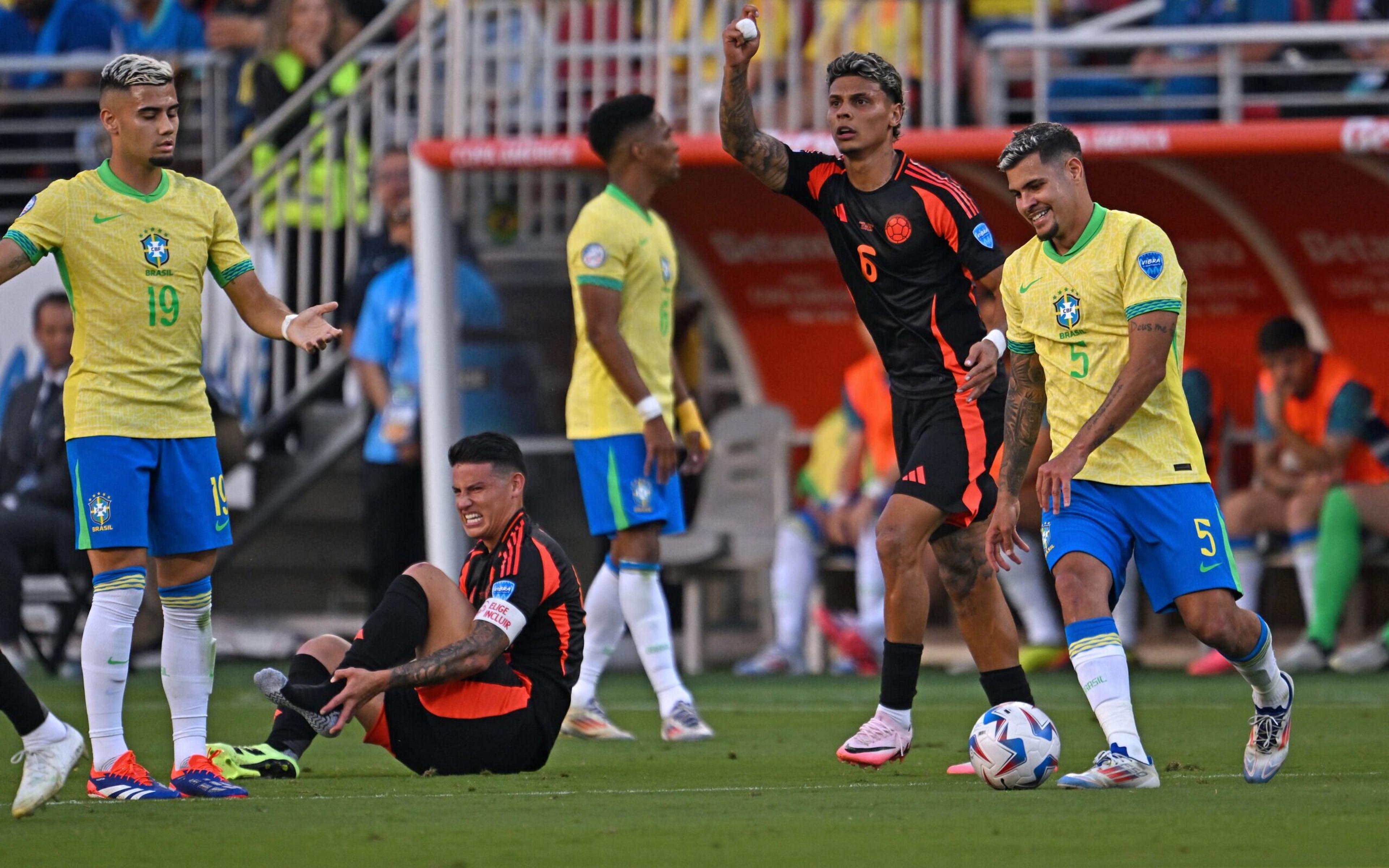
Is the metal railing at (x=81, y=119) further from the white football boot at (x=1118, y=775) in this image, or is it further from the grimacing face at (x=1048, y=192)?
the white football boot at (x=1118, y=775)

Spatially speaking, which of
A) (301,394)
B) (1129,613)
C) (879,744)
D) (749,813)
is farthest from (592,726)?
(301,394)

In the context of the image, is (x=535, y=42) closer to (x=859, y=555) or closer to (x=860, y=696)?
(x=859, y=555)

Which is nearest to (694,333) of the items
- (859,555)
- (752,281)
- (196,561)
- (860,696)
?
(752,281)

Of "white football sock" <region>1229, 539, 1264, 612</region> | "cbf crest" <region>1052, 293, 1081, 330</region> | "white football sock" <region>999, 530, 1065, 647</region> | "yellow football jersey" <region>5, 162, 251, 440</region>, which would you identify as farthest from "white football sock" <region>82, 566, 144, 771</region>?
"white football sock" <region>1229, 539, 1264, 612</region>

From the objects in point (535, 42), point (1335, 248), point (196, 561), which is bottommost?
point (196, 561)

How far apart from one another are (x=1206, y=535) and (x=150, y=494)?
315 cm

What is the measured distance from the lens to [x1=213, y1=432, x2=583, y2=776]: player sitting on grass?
632 centimetres

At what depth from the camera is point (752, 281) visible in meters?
13.6

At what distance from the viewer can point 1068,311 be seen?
6.04 metres

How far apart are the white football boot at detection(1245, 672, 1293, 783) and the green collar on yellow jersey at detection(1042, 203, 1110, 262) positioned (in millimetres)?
1403

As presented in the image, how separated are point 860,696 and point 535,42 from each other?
4527 millimetres

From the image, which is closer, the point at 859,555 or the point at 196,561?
the point at 196,561

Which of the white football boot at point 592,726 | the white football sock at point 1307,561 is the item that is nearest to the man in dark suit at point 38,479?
the white football boot at point 592,726

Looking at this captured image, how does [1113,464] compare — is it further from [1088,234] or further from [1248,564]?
[1248,564]
